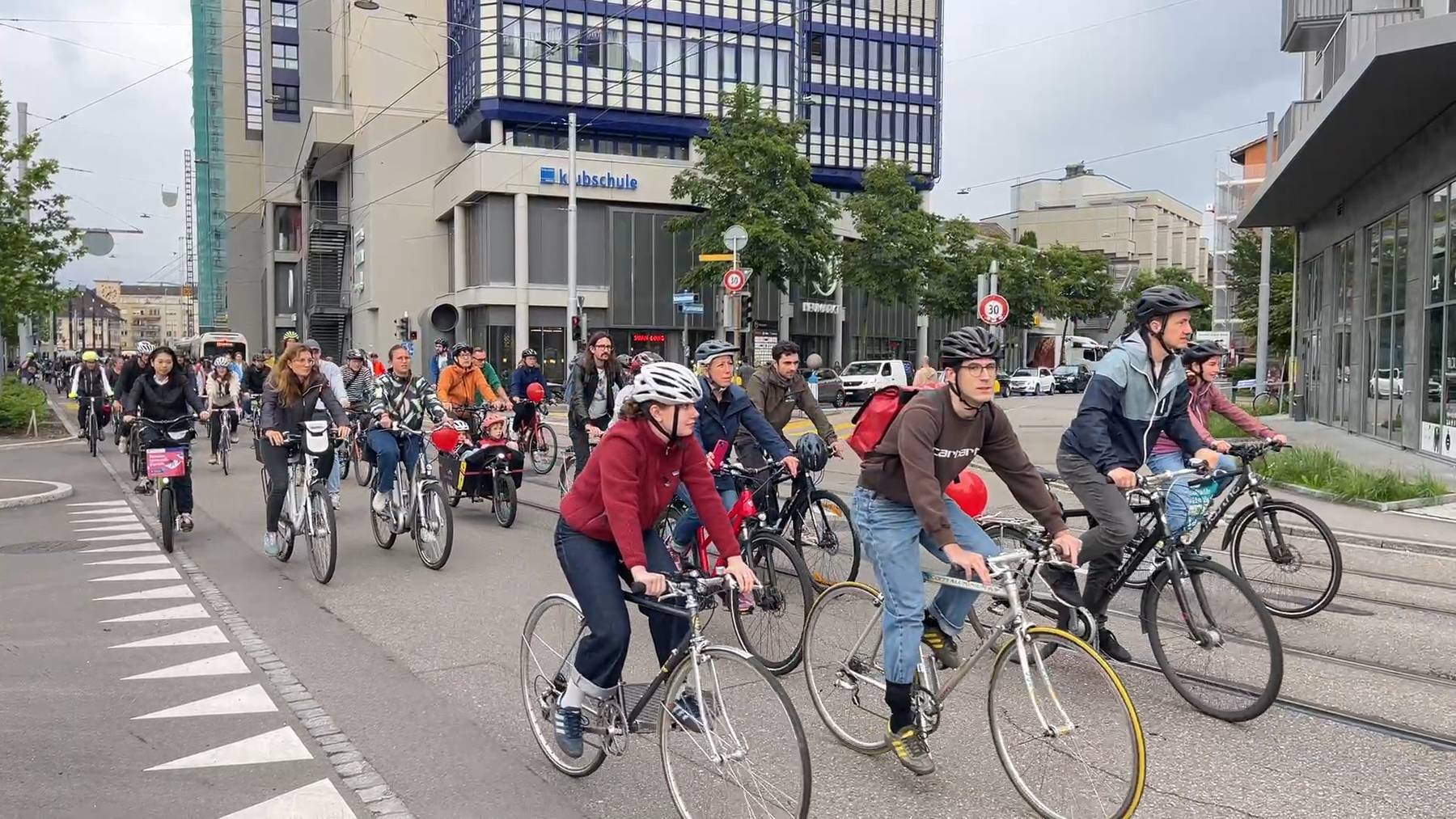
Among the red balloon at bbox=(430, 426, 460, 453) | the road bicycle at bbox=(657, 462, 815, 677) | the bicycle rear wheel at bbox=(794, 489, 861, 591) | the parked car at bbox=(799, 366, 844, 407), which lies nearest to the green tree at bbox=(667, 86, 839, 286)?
the parked car at bbox=(799, 366, 844, 407)

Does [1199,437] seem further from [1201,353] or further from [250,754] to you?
[250,754]

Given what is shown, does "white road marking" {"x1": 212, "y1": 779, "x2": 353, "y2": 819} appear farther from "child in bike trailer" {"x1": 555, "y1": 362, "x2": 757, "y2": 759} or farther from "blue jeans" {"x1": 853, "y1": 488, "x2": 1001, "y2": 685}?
"blue jeans" {"x1": 853, "y1": 488, "x2": 1001, "y2": 685}

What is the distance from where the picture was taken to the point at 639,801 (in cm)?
411

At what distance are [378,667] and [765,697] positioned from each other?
3399mm

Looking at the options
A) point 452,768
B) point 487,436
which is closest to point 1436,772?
point 452,768

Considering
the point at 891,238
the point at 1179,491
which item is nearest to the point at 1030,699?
the point at 1179,491

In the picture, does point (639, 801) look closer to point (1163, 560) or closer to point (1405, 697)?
point (1163, 560)

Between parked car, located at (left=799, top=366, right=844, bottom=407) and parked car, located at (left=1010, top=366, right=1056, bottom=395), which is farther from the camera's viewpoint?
parked car, located at (left=1010, top=366, right=1056, bottom=395)

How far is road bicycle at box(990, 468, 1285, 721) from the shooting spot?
4.68 m

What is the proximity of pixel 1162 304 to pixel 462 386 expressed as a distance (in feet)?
25.9

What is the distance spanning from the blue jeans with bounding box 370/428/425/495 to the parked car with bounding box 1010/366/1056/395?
47.6m

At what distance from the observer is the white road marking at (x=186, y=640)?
645cm

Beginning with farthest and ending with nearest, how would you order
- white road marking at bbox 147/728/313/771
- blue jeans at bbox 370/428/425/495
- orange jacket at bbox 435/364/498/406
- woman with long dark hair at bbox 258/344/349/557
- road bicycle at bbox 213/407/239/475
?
road bicycle at bbox 213/407/239/475, orange jacket at bbox 435/364/498/406, blue jeans at bbox 370/428/425/495, woman with long dark hair at bbox 258/344/349/557, white road marking at bbox 147/728/313/771

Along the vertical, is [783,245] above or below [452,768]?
above
